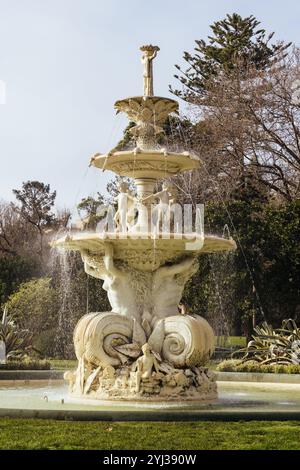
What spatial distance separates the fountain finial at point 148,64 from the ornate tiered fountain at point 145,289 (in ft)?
0.05

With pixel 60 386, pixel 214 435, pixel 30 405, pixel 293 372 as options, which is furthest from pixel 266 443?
pixel 293 372

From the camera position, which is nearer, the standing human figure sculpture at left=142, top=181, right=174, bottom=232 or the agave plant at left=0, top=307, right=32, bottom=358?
the standing human figure sculpture at left=142, top=181, right=174, bottom=232

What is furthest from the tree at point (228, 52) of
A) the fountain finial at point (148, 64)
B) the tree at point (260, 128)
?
the fountain finial at point (148, 64)

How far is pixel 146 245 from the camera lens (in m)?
12.3

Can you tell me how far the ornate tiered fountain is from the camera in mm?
11922

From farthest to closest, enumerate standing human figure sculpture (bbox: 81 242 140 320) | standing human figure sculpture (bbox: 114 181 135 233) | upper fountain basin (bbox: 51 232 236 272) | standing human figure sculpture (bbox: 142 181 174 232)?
1. standing human figure sculpture (bbox: 114 181 135 233)
2. standing human figure sculpture (bbox: 142 181 174 232)
3. standing human figure sculpture (bbox: 81 242 140 320)
4. upper fountain basin (bbox: 51 232 236 272)

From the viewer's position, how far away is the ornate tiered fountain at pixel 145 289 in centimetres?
1192

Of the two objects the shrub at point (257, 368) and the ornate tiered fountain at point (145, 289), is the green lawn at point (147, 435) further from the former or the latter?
the shrub at point (257, 368)


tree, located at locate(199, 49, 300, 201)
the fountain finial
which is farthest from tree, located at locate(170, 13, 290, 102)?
the fountain finial

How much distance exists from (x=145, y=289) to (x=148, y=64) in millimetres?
3773

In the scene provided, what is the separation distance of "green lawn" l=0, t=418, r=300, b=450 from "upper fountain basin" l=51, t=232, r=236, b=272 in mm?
3525

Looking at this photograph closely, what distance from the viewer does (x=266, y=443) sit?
833cm

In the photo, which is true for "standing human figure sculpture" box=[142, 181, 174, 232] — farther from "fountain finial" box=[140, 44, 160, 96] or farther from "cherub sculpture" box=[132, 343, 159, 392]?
"cherub sculpture" box=[132, 343, 159, 392]

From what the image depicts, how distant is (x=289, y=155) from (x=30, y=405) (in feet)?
80.2
